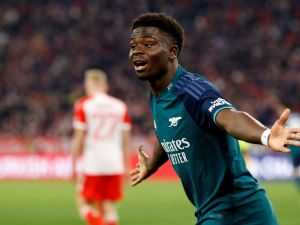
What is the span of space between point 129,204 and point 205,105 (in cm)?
1124

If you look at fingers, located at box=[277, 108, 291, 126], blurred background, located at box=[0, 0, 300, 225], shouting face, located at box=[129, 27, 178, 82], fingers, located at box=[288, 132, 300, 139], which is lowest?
fingers, located at box=[288, 132, 300, 139]

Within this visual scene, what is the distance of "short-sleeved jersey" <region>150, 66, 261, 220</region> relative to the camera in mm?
4543

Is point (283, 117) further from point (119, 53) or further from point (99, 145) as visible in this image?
point (119, 53)

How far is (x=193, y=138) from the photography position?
4.60 m

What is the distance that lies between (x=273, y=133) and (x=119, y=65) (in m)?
23.9

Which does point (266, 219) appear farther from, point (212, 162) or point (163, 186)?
point (163, 186)

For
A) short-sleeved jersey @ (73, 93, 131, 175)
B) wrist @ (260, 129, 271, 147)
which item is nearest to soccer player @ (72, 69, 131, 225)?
short-sleeved jersey @ (73, 93, 131, 175)

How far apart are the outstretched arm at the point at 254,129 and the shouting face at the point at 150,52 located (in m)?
0.59

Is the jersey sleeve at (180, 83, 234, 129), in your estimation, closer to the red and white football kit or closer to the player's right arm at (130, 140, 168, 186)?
the player's right arm at (130, 140, 168, 186)

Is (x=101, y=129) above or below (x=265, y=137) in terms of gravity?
above

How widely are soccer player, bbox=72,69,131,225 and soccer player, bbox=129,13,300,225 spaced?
5.59 metres

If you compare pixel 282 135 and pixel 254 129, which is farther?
pixel 254 129

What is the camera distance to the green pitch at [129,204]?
12398mm

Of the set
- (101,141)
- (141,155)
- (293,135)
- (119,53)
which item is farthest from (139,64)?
(119,53)
